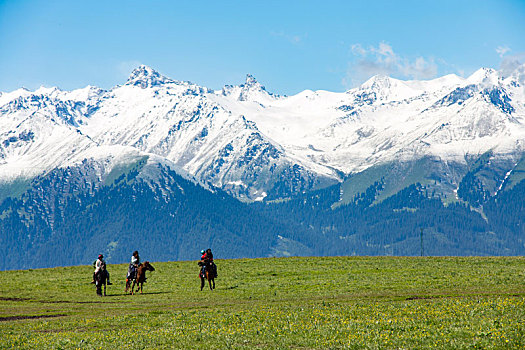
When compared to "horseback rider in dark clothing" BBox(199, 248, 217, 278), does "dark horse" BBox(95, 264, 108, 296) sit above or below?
below

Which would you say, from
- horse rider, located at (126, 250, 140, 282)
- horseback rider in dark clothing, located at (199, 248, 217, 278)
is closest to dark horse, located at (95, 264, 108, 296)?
horse rider, located at (126, 250, 140, 282)

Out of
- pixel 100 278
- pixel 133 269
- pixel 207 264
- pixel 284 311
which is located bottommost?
pixel 284 311

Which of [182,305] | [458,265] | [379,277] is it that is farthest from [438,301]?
[458,265]

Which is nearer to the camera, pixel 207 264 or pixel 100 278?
pixel 100 278

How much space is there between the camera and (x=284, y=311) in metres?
39.1

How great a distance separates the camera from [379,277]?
63.3m

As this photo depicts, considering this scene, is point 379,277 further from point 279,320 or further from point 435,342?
point 435,342

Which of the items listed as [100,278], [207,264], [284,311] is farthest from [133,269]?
[284,311]

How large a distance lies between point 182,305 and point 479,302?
66.6 ft

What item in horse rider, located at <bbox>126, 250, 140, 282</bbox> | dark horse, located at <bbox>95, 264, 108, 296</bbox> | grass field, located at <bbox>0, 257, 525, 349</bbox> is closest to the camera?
grass field, located at <bbox>0, 257, 525, 349</bbox>

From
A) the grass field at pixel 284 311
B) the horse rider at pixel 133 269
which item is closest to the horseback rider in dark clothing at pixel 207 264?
the grass field at pixel 284 311

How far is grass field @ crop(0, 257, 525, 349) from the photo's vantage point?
96.0ft

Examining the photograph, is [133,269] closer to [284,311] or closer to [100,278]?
[100,278]

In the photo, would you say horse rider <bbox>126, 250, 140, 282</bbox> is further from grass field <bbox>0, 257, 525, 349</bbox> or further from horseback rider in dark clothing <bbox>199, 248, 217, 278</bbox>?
horseback rider in dark clothing <bbox>199, 248, 217, 278</bbox>
